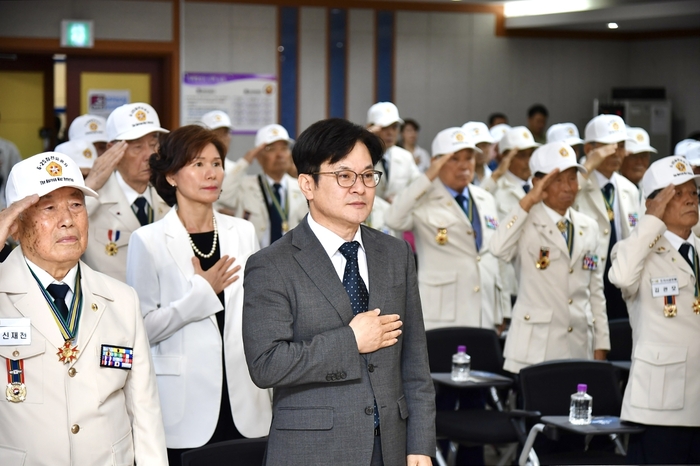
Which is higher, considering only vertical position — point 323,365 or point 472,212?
point 472,212

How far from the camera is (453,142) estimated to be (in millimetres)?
5980

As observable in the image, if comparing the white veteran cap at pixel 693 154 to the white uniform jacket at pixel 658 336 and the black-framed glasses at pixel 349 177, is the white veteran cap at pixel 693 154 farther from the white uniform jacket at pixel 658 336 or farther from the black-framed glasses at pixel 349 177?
the black-framed glasses at pixel 349 177

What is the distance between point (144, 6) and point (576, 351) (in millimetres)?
7593

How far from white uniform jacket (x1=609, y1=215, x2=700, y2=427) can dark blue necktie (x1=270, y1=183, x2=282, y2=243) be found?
138 inches

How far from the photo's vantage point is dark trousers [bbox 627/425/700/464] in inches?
164

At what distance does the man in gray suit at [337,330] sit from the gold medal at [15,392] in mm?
636

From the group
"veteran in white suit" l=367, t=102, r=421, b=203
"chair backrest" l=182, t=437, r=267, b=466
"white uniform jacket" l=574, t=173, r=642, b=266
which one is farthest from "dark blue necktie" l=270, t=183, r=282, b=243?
"chair backrest" l=182, t=437, r=267, b=466

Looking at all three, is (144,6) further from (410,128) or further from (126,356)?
(126,356)

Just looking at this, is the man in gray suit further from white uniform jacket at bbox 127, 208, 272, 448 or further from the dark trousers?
the dark trousers

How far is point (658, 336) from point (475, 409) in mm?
1283

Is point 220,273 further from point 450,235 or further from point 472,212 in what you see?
point 472,212

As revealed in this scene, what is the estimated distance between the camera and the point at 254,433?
3.48m

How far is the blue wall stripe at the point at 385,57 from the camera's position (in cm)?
1186

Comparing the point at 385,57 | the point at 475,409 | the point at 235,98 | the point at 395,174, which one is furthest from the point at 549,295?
the point at 385,57
